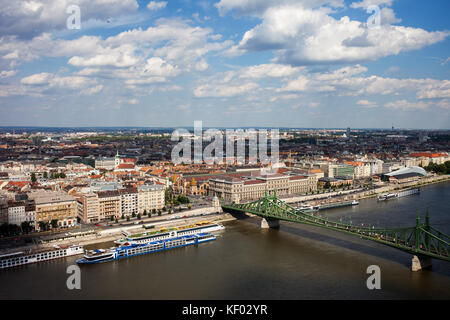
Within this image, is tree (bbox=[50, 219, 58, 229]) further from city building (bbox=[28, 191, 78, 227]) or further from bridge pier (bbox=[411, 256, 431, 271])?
bridge pier (bbox=[411, 256, 431, 271])

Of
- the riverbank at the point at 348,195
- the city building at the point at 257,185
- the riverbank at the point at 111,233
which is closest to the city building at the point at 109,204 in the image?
the riverbank at the point at 111,233

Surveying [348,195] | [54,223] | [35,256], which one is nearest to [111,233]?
[54,223]

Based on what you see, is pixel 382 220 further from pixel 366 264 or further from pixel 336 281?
pixel 336 281

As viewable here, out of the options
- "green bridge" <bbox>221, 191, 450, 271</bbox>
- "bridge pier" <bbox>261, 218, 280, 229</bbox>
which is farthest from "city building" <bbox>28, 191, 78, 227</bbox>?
"bridge pier" <bbox>261, 218, 280, 229</bbox>

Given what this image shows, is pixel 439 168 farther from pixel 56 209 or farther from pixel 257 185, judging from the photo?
pixel 56 209

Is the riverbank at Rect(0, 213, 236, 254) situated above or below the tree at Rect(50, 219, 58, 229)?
below

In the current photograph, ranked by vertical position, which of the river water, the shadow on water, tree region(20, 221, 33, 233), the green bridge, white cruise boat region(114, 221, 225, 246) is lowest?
the river water

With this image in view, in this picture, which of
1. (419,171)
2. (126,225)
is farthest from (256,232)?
(419,171)

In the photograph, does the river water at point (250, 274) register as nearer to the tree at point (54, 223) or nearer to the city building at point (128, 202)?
the tree at point (54, 223)
